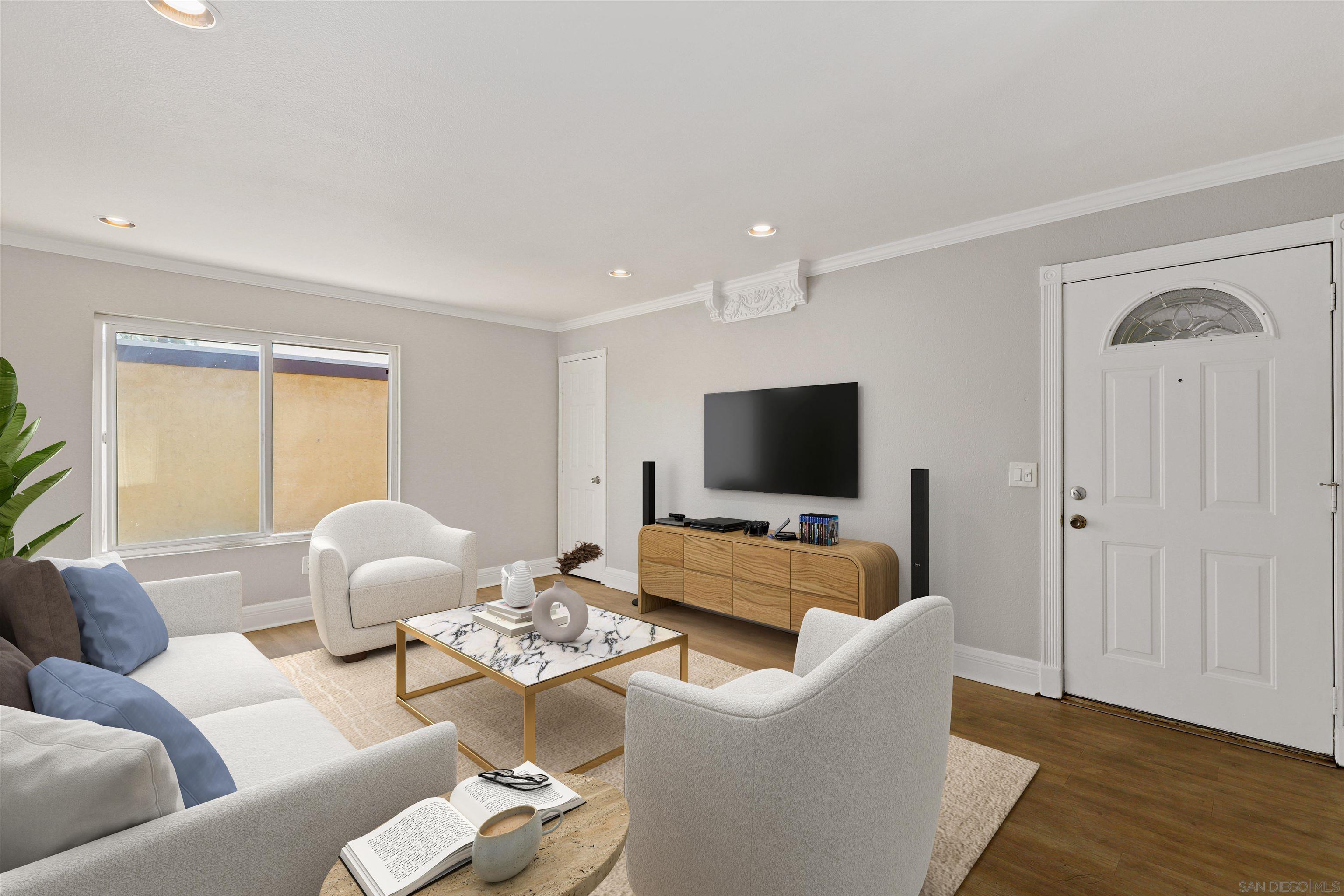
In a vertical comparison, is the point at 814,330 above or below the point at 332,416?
above

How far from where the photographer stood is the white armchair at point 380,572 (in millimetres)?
3404

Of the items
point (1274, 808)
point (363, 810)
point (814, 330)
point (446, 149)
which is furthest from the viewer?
point (814, 330)

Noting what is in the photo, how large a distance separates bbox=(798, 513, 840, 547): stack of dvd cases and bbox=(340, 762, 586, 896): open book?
2618 mm

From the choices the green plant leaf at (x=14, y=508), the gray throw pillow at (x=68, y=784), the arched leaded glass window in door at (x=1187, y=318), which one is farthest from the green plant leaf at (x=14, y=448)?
the arched leaded glass window in door at (x=1187, y=318)

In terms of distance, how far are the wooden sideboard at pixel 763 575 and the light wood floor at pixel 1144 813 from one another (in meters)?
0.71

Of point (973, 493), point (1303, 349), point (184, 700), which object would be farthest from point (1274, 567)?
point (184, 700)

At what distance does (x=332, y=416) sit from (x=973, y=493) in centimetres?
449

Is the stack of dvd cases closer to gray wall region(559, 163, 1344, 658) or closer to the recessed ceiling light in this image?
gray wall region(559, 163, 1344, 658)

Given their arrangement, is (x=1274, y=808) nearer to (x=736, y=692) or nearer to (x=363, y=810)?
(x=736, y=692)

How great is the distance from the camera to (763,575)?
3.70 metres

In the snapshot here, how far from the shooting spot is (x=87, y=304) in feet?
12.0

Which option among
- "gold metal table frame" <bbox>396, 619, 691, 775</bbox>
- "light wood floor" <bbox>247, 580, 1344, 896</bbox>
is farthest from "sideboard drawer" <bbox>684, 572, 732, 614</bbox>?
"light wood floor" <bbox>247, 580, 1344, 896</bbox>

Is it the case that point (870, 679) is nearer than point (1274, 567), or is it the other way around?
point (870, 679)

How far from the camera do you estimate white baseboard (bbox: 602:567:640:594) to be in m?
5.14
